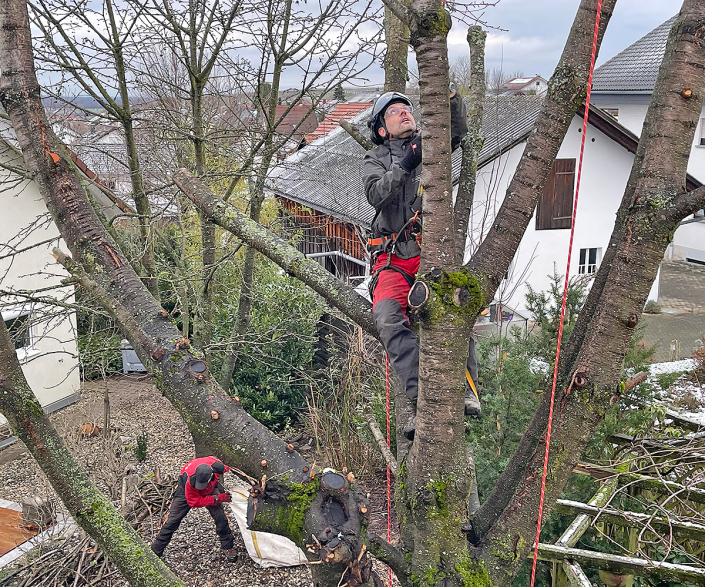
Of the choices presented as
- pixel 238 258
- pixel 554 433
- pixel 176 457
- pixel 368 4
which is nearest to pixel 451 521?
pixel 554 433

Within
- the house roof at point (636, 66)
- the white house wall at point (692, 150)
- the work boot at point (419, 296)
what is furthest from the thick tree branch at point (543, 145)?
the white house wall at point (692, 150)

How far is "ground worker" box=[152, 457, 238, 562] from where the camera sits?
5004 millimetres

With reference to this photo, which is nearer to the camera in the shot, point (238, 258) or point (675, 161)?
point (675, 161)

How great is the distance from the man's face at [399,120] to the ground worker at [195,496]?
321 cm

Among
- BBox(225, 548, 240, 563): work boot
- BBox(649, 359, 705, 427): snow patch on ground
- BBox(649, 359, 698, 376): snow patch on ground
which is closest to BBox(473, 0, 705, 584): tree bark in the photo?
BBox(225, 548, 240, 563): work boot

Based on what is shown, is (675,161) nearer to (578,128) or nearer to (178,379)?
(178,379)

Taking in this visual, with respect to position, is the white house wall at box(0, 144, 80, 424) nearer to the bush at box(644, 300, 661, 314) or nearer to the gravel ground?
the gravel ground

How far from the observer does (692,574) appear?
10.2ft

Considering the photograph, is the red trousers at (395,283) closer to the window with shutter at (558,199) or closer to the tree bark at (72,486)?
the tree bark at (72,486)

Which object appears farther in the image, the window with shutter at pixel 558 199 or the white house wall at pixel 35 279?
the window with shutter at pixel 558 199

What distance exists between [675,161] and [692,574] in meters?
2.22

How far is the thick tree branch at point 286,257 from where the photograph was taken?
273cm

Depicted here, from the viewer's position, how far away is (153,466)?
7.88 meters

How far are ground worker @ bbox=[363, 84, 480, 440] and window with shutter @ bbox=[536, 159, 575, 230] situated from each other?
1145 centimetres
